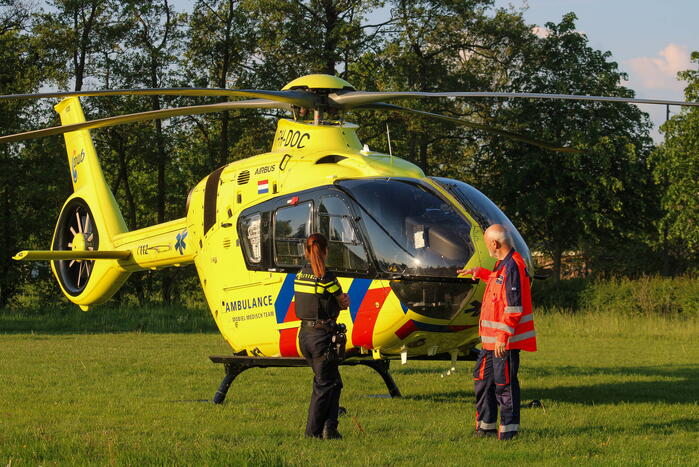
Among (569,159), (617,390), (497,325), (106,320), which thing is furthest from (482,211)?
(569,159)

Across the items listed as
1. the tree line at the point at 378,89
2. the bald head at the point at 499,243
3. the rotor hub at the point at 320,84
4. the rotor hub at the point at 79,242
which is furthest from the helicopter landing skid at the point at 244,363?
the tree line at the point at 378,89

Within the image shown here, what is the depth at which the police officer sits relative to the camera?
8.38 m

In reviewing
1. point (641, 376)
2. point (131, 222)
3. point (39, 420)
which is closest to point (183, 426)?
point (39, 420)

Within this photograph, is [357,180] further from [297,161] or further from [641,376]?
[641,376]

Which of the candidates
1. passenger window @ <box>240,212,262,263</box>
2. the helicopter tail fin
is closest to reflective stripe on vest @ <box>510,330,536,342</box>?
passenger window @ <box>240,212,262,263</box>

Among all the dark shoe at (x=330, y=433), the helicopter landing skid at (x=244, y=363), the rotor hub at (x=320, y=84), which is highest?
Answer: the rotor hub at (x=320, y=84)

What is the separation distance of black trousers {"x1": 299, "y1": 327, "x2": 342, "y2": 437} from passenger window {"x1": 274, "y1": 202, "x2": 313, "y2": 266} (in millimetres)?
2255

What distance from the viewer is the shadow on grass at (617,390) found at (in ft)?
39.2

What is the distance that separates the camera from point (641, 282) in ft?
106

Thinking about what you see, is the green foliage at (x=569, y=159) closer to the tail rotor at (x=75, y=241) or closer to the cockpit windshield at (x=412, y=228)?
the tail rotor at (x=75, y=241)

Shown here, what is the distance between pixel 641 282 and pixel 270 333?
2396 centimetres

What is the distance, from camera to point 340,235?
33.2 feet

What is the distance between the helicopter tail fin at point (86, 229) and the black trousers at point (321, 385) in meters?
6.63

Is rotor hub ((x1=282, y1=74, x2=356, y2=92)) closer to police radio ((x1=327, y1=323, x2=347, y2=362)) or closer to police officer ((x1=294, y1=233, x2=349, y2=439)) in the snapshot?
police officer ((x1=294, y1=233, x2=349, y2=439))
